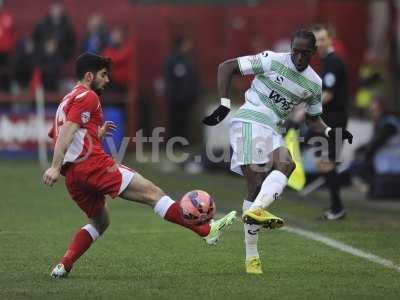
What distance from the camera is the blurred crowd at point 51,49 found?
22.3m

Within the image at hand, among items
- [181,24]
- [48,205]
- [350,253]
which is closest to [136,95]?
[181,24]

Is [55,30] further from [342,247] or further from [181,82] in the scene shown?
[342,247]

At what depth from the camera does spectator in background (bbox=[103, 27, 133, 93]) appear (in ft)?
73.4

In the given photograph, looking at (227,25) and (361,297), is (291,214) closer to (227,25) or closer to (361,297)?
(361,297)

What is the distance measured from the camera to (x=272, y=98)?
9570 millimetres

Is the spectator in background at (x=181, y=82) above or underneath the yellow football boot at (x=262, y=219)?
underneath

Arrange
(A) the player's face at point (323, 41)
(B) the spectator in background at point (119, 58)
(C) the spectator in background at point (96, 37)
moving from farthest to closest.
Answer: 1. (B) the spectator in background at point (119, 58)
2. (C) the spectator in background at point (96, 37)
3. (A) the player's face at point (323, 41)

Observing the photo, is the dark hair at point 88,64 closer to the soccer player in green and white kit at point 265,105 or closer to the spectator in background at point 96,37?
the soccer player in green and white kit at point 265,105

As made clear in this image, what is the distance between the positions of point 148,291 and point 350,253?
2.79 metres

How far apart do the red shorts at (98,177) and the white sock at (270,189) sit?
1052 millimetres

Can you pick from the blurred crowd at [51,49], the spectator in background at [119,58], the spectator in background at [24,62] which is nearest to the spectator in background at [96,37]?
the blurred crowd at [51,49]

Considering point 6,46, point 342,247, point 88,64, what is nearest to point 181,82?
point 6,46

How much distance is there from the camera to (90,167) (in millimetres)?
8688

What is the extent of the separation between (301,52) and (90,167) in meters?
2.06
